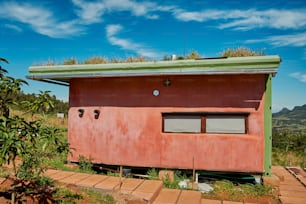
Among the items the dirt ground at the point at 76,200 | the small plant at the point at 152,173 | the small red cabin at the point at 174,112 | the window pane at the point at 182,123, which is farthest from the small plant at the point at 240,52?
the dirt ground at the point at 76,200

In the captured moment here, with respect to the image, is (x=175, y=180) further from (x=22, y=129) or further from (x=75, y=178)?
(x=22, y=129)

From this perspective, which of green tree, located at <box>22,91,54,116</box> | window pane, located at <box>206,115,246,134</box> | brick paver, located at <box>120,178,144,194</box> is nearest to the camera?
green tree, located at <box>22,91,54,116</box>

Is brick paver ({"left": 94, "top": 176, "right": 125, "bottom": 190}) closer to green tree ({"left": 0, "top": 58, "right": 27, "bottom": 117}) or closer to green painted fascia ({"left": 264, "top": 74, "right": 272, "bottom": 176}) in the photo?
green tree ({"left": 0, "top": 58, "right": 27, "bottom": 117})

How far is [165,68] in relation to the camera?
7492mm

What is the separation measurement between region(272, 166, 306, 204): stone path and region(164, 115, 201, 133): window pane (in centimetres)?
253

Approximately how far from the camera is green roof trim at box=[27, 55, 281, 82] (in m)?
6.83

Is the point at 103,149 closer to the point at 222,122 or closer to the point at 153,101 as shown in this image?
the point at 153,101

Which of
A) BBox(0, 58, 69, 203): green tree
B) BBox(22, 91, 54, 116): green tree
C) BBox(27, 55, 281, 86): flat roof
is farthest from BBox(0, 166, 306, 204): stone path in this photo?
BBox(22, 91, 54, 116): green tree

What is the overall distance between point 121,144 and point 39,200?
10.9 ft

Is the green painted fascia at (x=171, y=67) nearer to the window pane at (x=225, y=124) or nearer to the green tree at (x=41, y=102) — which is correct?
the window pane at (x=225, y=124)

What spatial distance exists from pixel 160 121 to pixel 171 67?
5.03ft

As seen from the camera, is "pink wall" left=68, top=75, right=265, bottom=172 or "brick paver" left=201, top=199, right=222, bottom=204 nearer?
"brick paver" left=201, top=199, right=222, bottom=204

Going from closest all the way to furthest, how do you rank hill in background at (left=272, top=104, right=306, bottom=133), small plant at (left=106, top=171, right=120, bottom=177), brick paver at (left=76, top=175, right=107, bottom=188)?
1. brick paver at (left=76, top=175, right=107, bottom=188)
2. small plant at (left=106, top=171, right=120, bottom=177)
3. hill in background at (left=272, top=104, right=306, bottom=133)

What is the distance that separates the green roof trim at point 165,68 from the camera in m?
6.83
